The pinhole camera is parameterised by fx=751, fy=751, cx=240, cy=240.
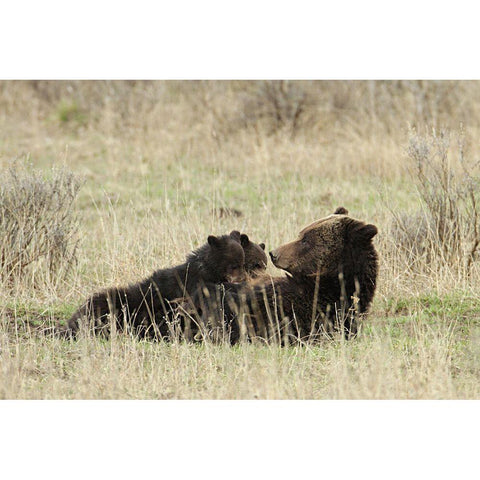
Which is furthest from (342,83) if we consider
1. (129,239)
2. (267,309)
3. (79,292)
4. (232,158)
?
(267,309)

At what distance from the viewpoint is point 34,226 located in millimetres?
9531

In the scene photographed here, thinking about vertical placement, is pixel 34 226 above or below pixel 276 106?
below

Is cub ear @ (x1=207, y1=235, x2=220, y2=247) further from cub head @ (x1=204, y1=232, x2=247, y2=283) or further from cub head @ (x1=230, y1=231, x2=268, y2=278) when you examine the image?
cub head @ (x1=230, y1=231, x2=268, y2=278)

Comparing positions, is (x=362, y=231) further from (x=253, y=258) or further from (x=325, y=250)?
(x=253, y=258)

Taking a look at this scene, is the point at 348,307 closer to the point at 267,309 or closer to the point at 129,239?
the point at 267,309

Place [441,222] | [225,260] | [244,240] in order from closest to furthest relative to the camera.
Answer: [225,260], [244,240], [441,222]

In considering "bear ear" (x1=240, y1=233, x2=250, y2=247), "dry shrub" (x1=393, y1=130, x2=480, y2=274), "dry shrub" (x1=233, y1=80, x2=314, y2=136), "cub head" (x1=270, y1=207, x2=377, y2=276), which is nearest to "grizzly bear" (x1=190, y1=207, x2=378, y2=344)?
"cub head" (x1=270, y1=207, x2=377, y2=276)

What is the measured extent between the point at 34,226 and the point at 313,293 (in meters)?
4.04

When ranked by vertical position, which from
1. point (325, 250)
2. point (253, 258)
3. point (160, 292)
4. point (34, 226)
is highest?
point (34, 226)

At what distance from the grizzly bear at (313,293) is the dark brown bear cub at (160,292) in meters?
0.56

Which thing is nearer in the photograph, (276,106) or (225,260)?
(225,260)

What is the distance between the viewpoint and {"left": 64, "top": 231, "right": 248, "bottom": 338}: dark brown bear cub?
302 inches

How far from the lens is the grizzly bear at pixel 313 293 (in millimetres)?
7215

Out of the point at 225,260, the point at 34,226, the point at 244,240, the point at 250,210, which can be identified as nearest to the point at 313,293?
the point at 225,260
